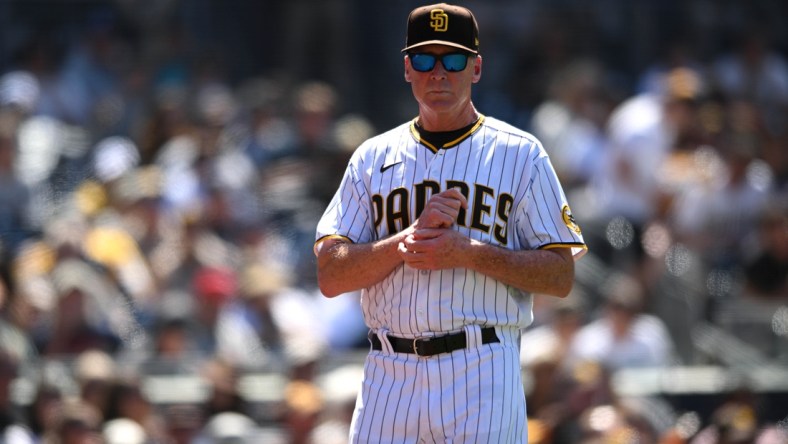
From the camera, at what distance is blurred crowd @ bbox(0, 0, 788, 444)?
719 cm

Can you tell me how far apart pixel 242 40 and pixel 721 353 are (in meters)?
5.29

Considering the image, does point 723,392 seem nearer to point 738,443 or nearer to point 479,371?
point 738,443

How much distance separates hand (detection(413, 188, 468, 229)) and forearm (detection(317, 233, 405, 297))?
0.28ft

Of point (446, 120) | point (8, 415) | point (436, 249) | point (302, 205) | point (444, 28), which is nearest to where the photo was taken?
point (436, 249)

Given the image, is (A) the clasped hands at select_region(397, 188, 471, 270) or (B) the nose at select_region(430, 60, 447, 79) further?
(B) the nose at select_region(430, 60, 447, 79)

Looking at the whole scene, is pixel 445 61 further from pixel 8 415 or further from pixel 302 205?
pixel 302 205

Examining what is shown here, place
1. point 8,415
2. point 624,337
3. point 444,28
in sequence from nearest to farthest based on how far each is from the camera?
point 444,28 < point 8,415 < point 624,337

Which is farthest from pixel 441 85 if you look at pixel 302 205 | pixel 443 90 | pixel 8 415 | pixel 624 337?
pixel 302 205

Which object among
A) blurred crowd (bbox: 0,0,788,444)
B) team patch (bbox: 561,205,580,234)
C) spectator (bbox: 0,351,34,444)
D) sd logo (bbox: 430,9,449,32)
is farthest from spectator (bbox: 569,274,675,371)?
sd logo (bbox: 430,9,449,32)

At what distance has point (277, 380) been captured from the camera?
7531mm

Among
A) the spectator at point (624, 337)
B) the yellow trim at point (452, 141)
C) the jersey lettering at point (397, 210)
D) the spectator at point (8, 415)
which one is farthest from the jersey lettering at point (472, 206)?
the spectator at point (624, 337)

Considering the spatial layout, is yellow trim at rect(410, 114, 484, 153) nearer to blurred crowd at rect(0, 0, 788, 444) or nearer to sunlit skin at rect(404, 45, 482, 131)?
sunlit skin at rect(404, 45, 482, 131)

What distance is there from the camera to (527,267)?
3.82 metres

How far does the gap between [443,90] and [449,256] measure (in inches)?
18.6
